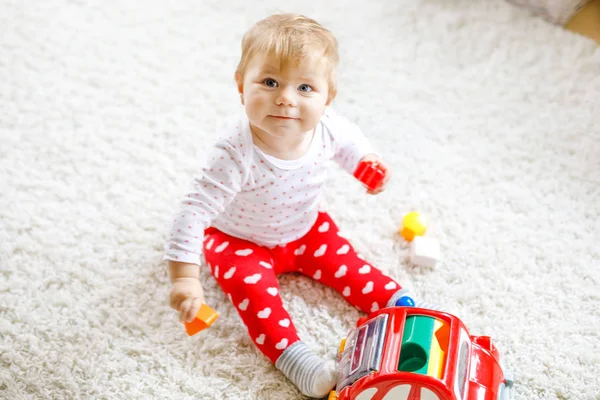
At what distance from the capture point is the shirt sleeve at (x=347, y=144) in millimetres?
1012

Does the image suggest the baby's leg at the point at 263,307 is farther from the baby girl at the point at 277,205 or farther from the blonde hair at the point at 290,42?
the blonde hair at the point at 290,42

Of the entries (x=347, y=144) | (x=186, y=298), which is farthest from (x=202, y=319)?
(x=347, y=144)

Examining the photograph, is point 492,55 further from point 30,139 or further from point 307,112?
point 30,139

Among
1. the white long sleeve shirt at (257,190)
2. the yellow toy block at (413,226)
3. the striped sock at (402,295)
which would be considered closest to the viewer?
the white long sleeve shirt at (257,190)

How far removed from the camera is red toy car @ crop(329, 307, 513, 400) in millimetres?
784

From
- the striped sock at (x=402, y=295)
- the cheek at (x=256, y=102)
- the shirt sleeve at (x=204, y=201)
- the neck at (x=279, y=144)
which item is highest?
the cheek at (x=256, y=102)

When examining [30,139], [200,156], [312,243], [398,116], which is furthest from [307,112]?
[30,139]

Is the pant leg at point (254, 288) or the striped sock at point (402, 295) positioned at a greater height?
the striped sock at point (402, 295)

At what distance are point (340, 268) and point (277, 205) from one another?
0.16 metres

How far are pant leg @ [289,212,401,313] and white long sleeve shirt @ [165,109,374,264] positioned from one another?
0.03 meters

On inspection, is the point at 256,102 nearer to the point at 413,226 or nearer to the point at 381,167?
the point at 381,167

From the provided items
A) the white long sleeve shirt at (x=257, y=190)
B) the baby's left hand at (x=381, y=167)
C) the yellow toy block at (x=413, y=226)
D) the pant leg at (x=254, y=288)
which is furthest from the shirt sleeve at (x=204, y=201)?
the yellow toy block at (x=413, y=226)

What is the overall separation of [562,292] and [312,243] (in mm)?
438

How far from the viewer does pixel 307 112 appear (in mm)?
856
